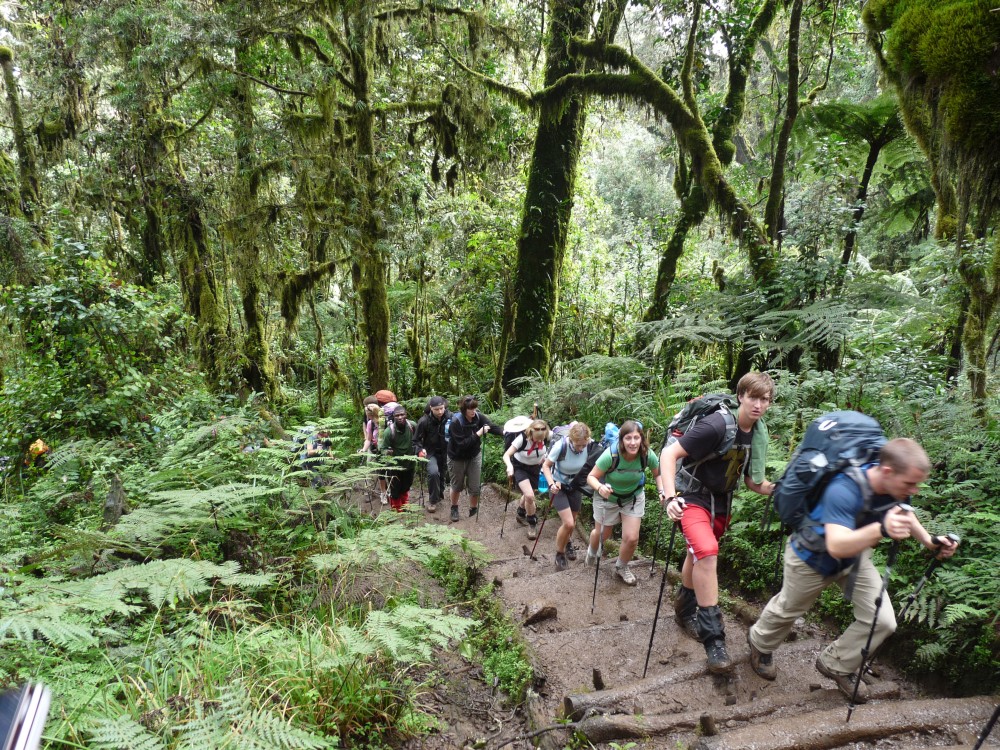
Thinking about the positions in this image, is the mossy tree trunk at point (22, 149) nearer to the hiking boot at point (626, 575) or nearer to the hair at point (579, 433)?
the hair at point (579, 433)

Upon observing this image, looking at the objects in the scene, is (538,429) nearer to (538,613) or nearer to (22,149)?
(538,613)

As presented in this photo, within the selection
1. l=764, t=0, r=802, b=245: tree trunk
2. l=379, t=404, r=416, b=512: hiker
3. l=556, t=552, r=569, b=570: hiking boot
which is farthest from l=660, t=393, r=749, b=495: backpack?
l=764, t=0, r=802, b=245: tree trunk

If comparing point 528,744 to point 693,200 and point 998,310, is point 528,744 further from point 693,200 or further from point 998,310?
point 693,200

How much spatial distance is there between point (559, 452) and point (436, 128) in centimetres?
957

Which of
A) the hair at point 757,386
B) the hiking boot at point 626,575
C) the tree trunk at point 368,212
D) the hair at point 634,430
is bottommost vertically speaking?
the hiking boot at point 626,575

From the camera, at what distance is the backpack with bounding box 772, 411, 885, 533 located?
3.10m

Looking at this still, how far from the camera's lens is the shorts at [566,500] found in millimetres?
6102

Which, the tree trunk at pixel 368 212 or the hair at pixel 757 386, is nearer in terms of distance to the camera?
the hair at pixel 757 386

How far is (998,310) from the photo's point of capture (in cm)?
669

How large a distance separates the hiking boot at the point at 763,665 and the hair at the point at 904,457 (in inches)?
69.2

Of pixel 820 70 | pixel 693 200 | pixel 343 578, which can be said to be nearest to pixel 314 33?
pixel 693 200

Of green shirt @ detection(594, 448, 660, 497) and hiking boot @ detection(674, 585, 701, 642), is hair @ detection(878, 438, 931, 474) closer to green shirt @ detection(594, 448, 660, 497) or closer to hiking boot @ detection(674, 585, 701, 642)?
hiking boot @ detection(674, 585, 701, 642)

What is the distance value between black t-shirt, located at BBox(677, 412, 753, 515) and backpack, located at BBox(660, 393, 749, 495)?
18mm

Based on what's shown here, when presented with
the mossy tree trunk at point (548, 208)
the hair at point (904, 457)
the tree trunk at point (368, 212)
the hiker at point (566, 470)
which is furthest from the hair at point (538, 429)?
the tree trunk at point (368, 212)
